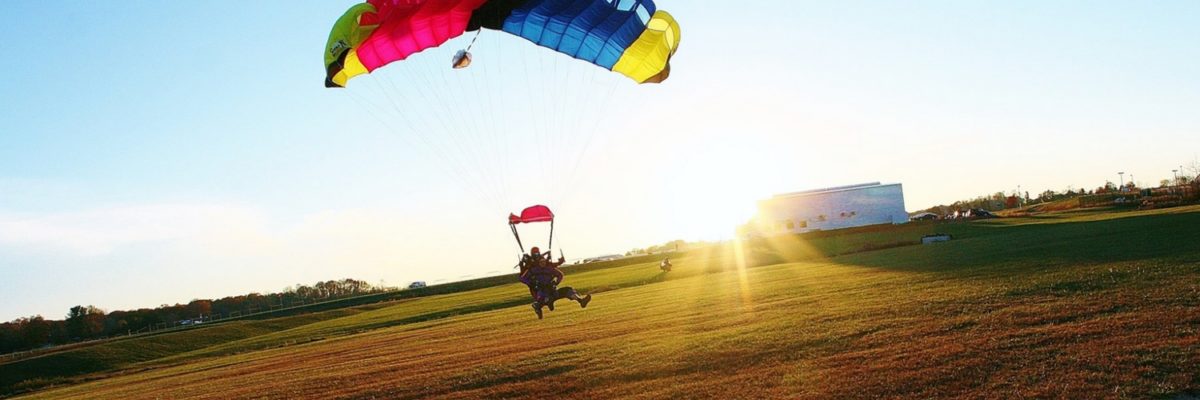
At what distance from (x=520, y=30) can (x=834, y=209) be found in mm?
65268

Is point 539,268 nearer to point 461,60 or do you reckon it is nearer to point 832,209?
point 461,60

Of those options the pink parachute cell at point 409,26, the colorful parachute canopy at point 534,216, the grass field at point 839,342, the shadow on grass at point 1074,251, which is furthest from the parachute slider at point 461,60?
the shadow on grass at point 1074,251

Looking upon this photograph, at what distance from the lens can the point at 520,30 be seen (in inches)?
722

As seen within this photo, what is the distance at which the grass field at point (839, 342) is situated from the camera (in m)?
12.3

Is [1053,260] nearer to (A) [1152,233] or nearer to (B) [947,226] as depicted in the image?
(A) [1152,233]

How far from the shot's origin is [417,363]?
887 inches

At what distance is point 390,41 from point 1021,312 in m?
14.6

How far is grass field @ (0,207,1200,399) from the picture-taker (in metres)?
12.3

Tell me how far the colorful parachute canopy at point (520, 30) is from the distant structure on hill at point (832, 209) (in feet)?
201

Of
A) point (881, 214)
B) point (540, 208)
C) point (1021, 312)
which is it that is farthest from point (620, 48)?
point (881, 214)

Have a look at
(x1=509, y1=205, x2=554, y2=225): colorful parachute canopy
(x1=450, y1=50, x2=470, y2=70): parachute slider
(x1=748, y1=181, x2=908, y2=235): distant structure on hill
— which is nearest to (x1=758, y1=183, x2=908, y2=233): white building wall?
(x1=748, y1=181, x2=908, y2=235): distant structure on hill

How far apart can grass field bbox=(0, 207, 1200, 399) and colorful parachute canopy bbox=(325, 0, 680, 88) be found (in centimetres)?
701

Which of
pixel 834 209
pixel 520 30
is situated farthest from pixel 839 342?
pixel 834 209

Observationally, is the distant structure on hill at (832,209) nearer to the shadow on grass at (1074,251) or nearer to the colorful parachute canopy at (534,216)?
the shadow on grass at (1074,251)
